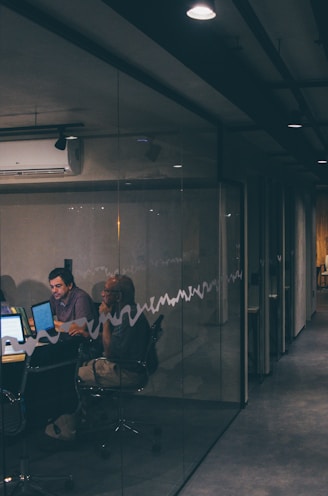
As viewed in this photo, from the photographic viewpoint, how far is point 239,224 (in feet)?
23.2

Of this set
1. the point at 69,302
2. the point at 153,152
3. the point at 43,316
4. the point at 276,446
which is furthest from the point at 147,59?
the point at 276,446

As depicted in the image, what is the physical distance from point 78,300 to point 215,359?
319 cm

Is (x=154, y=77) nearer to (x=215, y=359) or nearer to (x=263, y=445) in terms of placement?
(x=215, y=359)

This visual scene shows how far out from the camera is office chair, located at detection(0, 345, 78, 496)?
103 inches

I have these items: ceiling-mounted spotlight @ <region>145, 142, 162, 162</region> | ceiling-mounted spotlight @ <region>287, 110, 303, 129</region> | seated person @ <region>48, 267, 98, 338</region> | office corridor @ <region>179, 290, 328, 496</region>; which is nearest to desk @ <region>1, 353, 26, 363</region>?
seated person @ <region>48, 267, 98, 338</region>

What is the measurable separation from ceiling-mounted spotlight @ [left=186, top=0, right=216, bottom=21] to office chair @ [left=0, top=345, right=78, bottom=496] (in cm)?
163

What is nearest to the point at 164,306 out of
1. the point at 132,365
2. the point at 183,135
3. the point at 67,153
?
the point at 132,365

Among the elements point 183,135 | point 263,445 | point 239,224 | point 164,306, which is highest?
point 183,135

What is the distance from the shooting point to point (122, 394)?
3818 mm

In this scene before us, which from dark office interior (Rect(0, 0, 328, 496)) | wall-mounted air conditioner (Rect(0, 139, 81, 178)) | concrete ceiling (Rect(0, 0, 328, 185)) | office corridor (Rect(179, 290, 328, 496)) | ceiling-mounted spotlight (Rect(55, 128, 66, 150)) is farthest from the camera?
office corridor (Rect(179, 290, 328, 496))

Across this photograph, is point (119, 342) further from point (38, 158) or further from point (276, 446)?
point (276, 446)

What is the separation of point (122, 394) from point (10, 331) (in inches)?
55.6

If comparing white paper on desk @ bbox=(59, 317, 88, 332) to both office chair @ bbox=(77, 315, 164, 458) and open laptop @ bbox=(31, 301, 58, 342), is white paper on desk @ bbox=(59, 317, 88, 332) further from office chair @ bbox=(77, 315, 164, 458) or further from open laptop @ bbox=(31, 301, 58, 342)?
office chair @ bbox=(77, 315, 164, 458)

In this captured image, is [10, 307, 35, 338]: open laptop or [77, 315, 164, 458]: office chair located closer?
[10, 307, 35, 338]: open laptop
